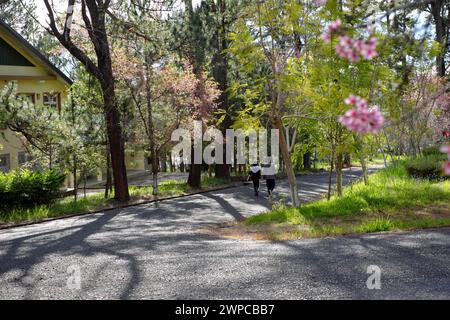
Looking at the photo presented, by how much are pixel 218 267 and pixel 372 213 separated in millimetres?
5488

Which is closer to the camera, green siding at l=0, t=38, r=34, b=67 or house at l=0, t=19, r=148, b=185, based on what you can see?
house at l=0, t=19, r=148, b=185

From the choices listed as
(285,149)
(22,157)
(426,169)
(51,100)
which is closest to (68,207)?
(285,149)

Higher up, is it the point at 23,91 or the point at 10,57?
the point at 10,57

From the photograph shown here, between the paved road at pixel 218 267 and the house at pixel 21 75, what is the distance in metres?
14.0

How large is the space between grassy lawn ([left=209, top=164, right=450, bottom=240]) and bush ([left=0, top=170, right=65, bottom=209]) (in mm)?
7429

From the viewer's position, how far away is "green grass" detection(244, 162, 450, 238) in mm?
9156

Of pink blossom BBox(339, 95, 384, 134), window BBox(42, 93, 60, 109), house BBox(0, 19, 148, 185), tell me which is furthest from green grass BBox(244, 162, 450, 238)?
window BBox(42, 93, 60, 109)

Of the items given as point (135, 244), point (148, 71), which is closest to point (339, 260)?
point (135, 244)

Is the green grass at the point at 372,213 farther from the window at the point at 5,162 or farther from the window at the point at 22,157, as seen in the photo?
the window at the point at 22,157

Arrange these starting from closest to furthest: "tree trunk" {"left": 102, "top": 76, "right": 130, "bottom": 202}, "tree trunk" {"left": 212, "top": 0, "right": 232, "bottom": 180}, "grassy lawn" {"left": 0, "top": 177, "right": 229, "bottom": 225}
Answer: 1. "grassy lawn" {"left": 0, "top": 177, "right": 229, "bottom": 225}
2. "tree trunk" {"left": 102, "top": 76, "right": 130, "bottom": 202}
3. "tree trunk" {"left": 212, "top": 0, "right": 232, "bottom": 180}

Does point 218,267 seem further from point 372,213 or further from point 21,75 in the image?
point 21,75

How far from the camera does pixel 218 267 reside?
6.48m

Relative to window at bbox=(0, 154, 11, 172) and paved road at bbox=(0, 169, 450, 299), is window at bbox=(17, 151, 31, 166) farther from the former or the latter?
paved road at bbox=(0, 169, 450, 299)
